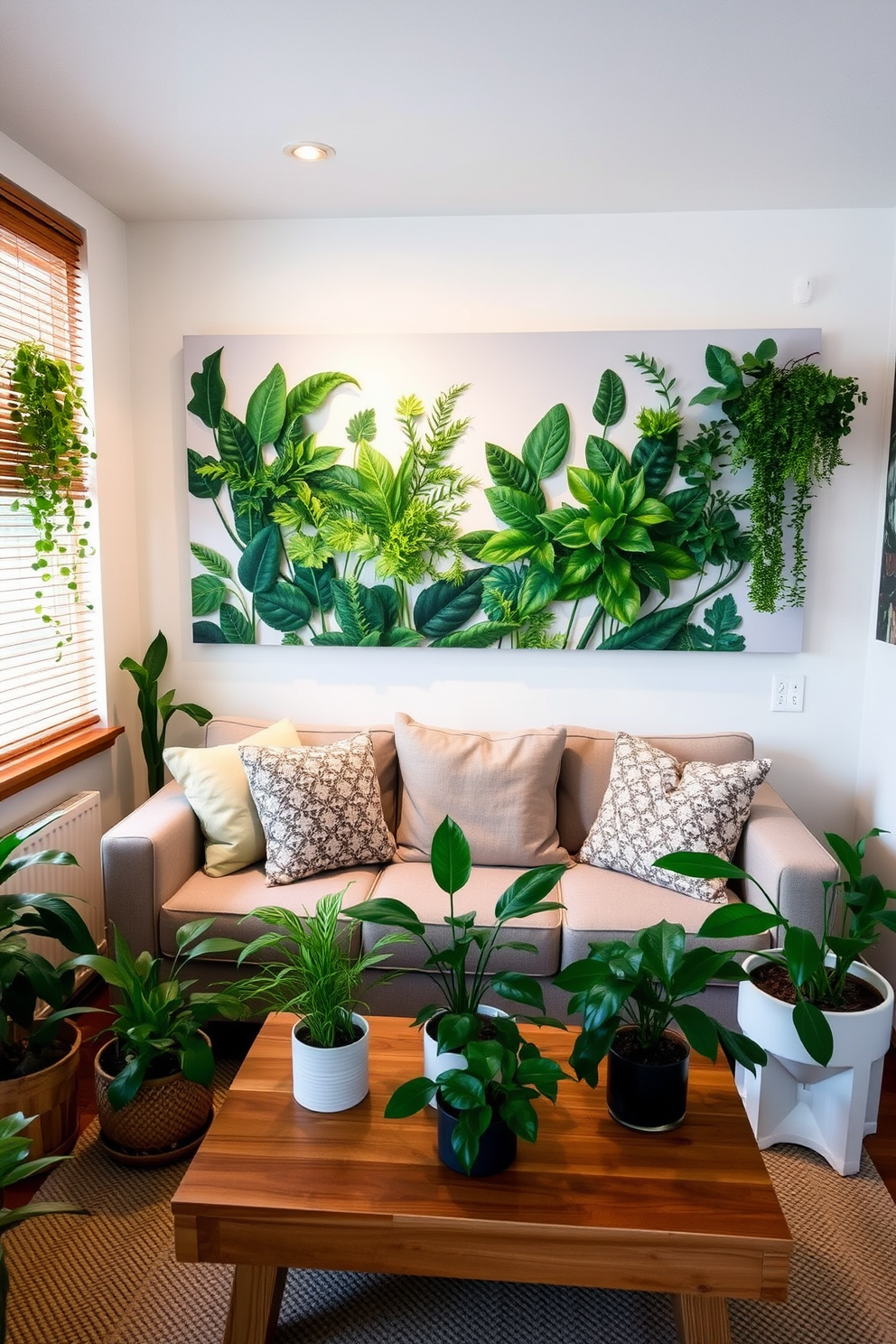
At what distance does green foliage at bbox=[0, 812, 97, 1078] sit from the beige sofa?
0.40 metres

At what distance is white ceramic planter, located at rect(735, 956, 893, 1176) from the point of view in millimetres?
2205

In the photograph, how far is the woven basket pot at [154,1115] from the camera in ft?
7.43

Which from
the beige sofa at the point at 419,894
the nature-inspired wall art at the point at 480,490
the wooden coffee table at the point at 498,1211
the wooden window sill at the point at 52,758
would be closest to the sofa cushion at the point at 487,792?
the beige sofa at the point at 419,894

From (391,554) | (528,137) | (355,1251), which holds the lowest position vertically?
(355,1251)

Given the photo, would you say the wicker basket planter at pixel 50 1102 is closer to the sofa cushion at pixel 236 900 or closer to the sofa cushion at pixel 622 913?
the sofa cushion at pixel 236 900

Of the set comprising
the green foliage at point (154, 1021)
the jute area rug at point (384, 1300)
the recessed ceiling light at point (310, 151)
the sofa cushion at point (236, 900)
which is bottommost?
the jute area rug at point (384, 1300)

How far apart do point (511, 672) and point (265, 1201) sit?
6.80 ft

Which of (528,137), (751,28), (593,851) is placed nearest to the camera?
(751,28)

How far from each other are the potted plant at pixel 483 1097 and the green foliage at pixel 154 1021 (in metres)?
0.73

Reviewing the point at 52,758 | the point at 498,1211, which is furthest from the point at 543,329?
the point at 498,1211

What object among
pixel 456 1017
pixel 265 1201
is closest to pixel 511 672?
pixel 456 1017

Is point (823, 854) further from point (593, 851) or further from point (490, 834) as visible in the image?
point (490, 834)

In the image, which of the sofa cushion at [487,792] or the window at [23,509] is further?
the sofa cushion at [487,792]

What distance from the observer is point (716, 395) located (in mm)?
3033
